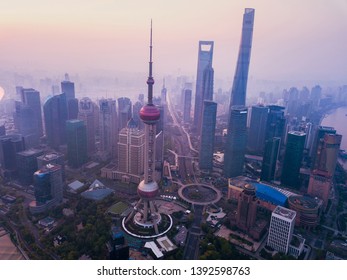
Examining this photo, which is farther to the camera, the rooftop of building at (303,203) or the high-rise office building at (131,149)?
the high-rise office building at (131,149)

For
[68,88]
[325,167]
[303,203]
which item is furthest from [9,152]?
[325,167]

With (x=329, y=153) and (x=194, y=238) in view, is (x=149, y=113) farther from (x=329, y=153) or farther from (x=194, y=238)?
(x=329, y=153)

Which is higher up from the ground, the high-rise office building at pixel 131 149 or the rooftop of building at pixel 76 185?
the high-rise office building at pixel 131 149

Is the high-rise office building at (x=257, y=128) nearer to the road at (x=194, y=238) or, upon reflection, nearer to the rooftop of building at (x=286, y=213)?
the road at (x=194, y=238)

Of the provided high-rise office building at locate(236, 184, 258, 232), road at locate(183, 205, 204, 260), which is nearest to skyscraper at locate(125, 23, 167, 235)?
road at locate(183, 205, 204, 260)

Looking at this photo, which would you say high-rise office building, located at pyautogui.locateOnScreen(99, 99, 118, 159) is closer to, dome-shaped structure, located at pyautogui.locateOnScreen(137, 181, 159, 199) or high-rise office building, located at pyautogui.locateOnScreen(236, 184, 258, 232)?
dome-shaped structure, located at pyautogui.locateOnScreen(137, 181, 159, 199)

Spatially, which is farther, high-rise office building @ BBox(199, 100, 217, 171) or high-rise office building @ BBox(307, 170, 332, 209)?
high-rise office building @ BBox(199, 100, 217, 171)

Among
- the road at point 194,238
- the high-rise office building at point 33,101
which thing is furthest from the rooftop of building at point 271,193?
the high-rise office building at point 33,101
